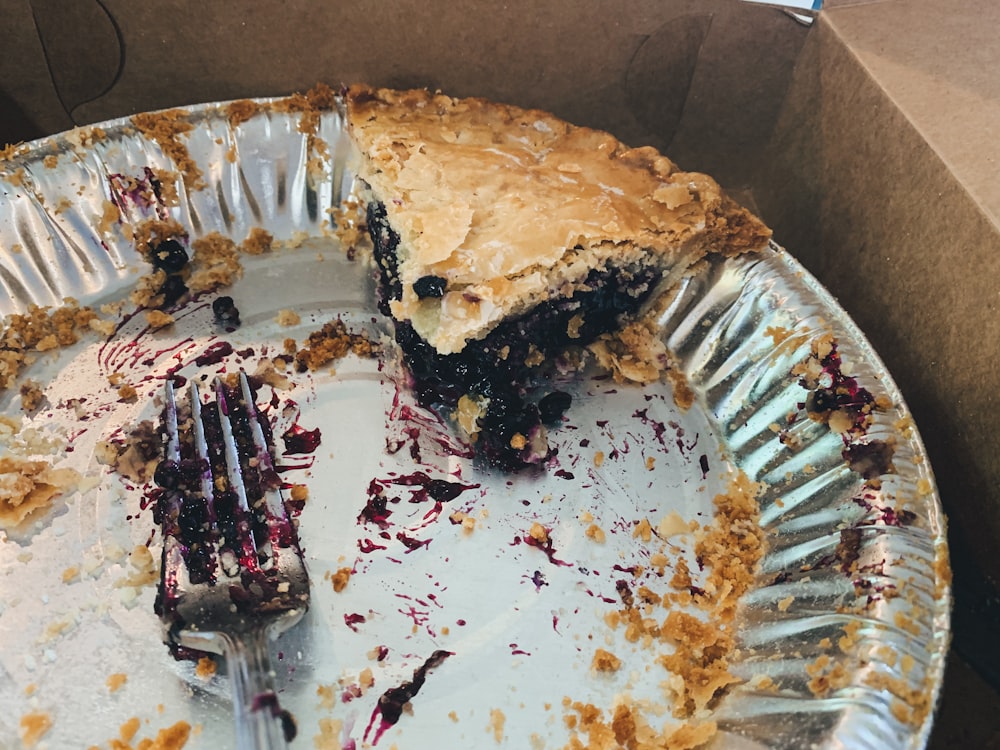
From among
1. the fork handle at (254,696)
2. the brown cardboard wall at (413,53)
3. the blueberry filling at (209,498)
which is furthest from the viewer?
the brown cardboard wall at (413,53)

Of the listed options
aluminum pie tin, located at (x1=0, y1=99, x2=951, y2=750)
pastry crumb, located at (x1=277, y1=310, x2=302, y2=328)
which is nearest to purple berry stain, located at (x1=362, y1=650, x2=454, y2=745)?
aluminum pie tin, located at (x1=0, y1=99, x2=951, y2=750)

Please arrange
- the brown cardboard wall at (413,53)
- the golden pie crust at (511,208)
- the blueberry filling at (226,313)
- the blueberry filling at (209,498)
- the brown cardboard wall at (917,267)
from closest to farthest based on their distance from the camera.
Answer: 1. the blueberry filling at (209,498)
2. the brown cardboard wall at (917,267)
3. the golden pie crust at (511,208)
4. the blueberry filling at (226,313)
5. the brown cardboard wall at (413,53)

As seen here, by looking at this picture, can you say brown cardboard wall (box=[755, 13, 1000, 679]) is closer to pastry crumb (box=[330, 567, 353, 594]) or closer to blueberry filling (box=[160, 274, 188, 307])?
pastry crumb (box=[330, 567, 353, 594])

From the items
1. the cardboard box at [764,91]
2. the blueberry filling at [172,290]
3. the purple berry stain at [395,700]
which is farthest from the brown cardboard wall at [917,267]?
the blueberry filling at [172,290]

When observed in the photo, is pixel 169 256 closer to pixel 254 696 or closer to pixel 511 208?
pixel 511 208

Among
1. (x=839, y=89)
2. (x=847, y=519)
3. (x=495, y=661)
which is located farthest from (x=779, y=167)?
(x=495, y=661)

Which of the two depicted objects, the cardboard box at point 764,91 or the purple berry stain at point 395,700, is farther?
the cardboard box at point 764,91

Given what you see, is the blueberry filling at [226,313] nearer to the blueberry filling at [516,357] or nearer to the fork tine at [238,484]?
the fork tine at [238,484]
